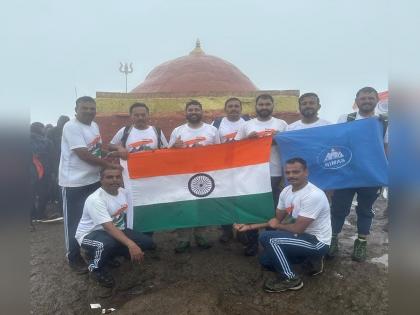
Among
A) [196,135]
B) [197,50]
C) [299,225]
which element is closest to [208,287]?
[299,225]

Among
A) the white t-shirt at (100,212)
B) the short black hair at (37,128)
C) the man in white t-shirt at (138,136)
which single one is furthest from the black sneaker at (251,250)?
the short black hair at (37,128)

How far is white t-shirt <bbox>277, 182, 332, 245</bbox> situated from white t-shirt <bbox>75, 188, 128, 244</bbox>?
6.77 feet

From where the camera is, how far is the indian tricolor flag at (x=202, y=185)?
450cm

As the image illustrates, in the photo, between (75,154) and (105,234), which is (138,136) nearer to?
(75,154)

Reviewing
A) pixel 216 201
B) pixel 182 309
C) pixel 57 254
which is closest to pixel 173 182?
pixel 216 201

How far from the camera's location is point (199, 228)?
4.86 meters

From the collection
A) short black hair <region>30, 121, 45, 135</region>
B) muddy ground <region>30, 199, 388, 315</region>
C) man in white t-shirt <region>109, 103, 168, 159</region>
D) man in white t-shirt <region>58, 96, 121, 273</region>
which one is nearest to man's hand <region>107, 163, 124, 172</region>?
man in white t-shirt <region>58, 96, 121, 273</region>

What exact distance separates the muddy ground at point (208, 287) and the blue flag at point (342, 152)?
3.45ft

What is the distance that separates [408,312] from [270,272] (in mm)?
3148

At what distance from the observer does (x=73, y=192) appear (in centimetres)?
439

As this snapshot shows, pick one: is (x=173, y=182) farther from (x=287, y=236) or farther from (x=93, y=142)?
(x=287, y=236)

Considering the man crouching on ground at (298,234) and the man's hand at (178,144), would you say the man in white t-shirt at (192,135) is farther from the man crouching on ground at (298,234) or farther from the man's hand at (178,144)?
the man crouching on ground at (298,234)

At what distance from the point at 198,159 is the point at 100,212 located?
1.41 metres

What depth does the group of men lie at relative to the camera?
372 cm
